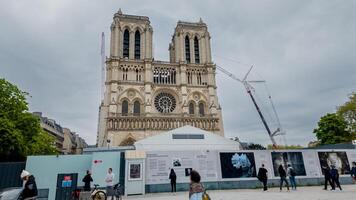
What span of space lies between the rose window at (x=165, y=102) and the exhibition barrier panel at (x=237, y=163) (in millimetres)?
29250

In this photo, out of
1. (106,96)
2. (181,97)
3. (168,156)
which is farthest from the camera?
(181,97)

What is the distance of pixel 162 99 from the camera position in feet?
146

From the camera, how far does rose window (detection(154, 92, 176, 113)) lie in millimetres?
43800

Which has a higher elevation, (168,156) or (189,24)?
(189,24)

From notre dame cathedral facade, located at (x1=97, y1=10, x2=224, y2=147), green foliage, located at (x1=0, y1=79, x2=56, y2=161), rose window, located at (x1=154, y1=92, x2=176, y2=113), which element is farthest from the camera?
rose window, located at (x1=154, y1=92, x2=176, y2=113)

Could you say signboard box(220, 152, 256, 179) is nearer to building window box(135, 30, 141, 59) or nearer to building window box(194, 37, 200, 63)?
building window box(135, 30, 141, 59)

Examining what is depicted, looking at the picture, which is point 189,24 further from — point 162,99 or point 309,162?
point 309,162

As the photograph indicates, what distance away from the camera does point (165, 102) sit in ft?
146

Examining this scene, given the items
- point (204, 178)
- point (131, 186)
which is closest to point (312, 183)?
point (204, 178)

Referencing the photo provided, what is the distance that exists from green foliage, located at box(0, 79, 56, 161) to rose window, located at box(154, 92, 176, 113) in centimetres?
2347

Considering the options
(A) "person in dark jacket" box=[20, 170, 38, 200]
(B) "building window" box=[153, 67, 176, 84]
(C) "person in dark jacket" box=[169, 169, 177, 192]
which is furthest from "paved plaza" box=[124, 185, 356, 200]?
(B) "building window" box=[153, 67, 176, 84]

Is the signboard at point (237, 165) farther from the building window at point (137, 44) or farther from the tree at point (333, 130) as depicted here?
the building window at point (137, 44)

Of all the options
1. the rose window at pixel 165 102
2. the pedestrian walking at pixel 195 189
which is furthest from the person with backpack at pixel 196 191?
the rose window at pixel 165 102

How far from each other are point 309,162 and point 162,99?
3166cm
